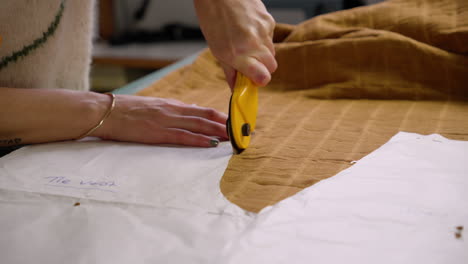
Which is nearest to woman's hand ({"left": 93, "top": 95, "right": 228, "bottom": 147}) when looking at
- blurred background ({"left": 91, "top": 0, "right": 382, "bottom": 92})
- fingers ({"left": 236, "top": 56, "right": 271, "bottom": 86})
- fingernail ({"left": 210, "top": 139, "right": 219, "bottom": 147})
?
fingernail ({"left": 210, "top": 139, "right": 219, "bottom": 147})

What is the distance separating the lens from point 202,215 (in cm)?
49

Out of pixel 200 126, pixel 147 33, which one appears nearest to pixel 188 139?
pixel 200 126

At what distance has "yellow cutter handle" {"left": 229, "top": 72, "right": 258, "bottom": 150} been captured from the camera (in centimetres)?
62

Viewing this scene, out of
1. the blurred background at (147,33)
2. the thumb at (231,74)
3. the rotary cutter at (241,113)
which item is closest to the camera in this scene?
the rotary cutter at (241,113)

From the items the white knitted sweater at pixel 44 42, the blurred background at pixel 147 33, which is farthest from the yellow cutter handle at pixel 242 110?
the blurred background at pixel 147 33

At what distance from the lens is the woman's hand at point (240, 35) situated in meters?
0.65

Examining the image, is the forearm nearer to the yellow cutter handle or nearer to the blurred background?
the yellow cutter handle

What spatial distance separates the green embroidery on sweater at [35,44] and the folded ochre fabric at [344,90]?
22cm

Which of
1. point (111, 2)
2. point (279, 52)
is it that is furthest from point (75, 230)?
point (111, 2)

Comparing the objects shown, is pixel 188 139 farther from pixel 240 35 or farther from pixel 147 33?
pixel 147 33

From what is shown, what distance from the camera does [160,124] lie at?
0.72 meters

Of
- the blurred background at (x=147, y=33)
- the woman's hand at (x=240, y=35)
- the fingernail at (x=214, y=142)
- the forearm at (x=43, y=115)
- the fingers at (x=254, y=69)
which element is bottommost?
the blurred background at (x=147, y=33)

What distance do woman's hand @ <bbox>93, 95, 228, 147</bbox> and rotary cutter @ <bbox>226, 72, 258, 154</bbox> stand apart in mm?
64

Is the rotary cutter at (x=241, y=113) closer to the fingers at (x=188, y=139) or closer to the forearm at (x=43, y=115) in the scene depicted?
the fingers at (x=188, y=139)
